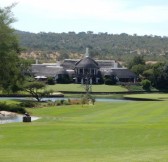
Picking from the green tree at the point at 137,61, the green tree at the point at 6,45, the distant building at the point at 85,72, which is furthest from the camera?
the green tree at the point at 137,61

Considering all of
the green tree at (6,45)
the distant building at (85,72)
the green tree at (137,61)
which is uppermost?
the green tree at (6,45)

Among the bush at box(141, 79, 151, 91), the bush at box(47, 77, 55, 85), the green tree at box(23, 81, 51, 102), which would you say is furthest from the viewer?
the bush at box(47, 77, 55, 85)

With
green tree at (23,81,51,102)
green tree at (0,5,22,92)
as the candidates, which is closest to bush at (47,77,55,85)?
green tree at (23,81,51,102)

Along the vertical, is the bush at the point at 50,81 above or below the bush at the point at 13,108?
below

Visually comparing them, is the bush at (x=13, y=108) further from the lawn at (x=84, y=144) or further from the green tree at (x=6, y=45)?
the lawn at (x=84, y=144)

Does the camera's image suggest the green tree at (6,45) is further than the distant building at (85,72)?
No

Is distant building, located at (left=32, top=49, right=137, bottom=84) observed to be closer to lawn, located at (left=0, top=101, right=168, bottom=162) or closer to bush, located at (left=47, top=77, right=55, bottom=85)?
bush, located at (left=47, top=77, right=55, bottom=85)

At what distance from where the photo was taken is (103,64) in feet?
525

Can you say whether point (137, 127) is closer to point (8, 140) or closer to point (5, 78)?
point (8, 140)

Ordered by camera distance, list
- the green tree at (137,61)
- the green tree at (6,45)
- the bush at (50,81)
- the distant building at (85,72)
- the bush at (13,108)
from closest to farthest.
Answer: the green tree at (6,45) → the bush at (13,108) → the bush at (50,81) → the distant building at (85,72) → the green tree at (137,61)

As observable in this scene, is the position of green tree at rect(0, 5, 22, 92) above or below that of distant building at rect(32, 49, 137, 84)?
above

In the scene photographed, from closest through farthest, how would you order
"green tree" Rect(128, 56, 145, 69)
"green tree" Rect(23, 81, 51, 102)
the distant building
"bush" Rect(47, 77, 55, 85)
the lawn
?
the lawn → "green tree" Rect(23, 81, 51, 102) → "bush" Rect(47, 77, 55, 85) → the distant building → "green tree" Rect(128, 56, 145, 69)

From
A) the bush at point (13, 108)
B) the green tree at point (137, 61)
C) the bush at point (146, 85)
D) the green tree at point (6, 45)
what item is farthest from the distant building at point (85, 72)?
the green tree at point (6, 45)

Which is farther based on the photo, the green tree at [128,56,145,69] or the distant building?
the green tree at [128,56,145,69]
